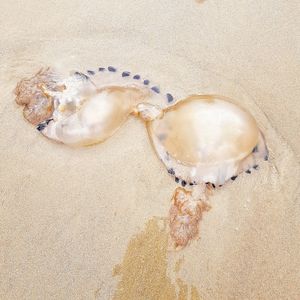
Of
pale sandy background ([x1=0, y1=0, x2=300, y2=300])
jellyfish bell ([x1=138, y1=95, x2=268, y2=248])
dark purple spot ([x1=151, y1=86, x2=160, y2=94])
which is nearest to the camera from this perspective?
pale sandy background ([x1=0, y1=0, x2=300, y2=300])

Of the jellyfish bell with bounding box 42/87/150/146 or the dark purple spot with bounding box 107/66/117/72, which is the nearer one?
the jellyfish bell with bounding box 42/87/150/146

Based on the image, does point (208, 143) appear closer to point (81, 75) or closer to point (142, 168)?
point (142, 168)

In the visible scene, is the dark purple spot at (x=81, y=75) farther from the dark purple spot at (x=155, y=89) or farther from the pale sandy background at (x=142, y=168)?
the dark purple spot at (x=155, y=89)

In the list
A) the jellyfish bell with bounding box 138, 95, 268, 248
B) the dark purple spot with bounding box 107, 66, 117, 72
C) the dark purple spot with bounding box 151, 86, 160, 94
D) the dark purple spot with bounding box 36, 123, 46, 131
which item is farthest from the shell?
the dark purple spot with bounding box 36, 123, 46, 131

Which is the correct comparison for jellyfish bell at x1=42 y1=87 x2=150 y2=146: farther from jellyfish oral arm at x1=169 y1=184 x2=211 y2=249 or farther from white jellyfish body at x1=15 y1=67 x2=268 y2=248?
jellyfish oral arm at x1=169 y1=184 x2=211 y2=249

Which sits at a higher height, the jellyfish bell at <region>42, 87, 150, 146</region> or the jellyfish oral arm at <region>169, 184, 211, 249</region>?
the jellyfish bell at <region>42, 87, 150, 146</region>

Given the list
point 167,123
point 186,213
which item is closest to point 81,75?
point 167,123

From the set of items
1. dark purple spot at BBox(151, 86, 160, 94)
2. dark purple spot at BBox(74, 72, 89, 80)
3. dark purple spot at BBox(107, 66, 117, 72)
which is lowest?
dark purple spot at BBox(151, 86, 160, 94)

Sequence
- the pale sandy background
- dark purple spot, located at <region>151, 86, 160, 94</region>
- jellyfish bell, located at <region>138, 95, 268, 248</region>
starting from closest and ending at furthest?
1. the pale sandy background
2. jellyfish bell, located at <region>138, 95, 268, 248</region>
3. dark purple spot, located at <region>151, 86, 160, 94</region>
